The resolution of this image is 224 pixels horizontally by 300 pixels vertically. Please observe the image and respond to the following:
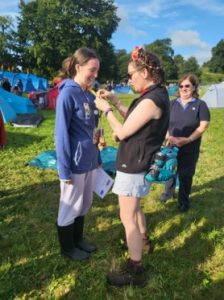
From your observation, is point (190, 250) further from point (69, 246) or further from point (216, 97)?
point (216, 97)

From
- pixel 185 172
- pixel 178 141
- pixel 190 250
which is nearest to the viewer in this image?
pixel 190 250

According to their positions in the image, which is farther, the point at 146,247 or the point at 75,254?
the point at 146,247

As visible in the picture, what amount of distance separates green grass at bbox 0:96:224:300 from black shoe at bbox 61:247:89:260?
6cm

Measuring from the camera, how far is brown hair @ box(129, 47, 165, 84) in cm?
264

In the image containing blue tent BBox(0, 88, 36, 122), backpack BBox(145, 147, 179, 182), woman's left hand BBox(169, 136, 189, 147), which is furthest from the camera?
blue tent BBox(0, 88, 36, 122)

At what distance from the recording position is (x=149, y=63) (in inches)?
104

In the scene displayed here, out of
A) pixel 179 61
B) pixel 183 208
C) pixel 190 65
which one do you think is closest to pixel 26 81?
pixel 183 208

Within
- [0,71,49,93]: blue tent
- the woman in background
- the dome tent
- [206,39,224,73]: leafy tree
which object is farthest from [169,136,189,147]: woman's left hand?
[206,39,224,73]: leafy tree

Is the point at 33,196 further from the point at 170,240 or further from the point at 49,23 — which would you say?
the point at 49,23

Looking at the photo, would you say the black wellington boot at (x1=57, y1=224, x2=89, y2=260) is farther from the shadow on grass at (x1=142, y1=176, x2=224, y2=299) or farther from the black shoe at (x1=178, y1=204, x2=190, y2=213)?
the black shoe at (x1=178, y1=204, x2=190, y2=213)

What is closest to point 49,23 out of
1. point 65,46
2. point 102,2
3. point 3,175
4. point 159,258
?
point 65,46

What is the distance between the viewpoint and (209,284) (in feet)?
10.3

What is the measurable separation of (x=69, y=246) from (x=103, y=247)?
44 cm

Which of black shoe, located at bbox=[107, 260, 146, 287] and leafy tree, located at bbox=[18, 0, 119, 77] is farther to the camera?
leafy tree, located at bbox=[18, 0, 119, 77]
